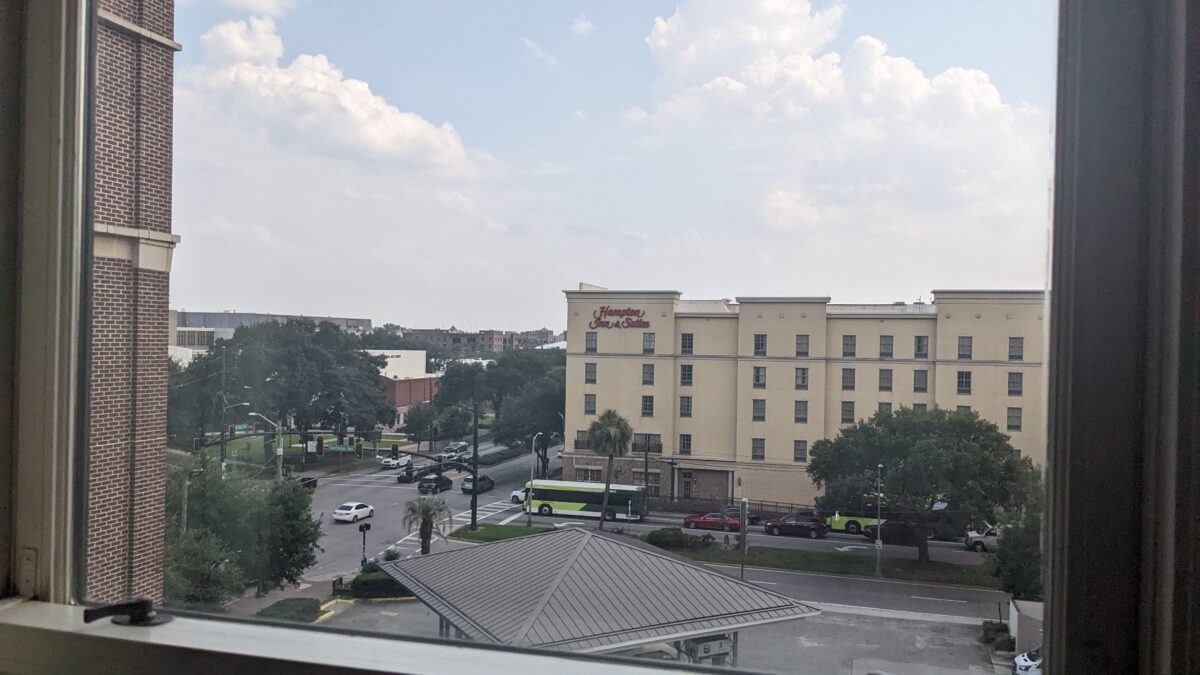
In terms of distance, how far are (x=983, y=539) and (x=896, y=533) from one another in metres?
0.13

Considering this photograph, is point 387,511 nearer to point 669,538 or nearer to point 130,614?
point 130,614

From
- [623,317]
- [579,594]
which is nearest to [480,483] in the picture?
[579,594]

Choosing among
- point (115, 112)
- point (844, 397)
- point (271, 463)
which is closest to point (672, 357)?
point (844, 397)

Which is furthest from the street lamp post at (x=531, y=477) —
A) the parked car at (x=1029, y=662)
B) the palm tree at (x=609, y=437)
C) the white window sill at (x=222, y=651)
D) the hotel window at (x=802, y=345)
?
the parked car at (x=1029, y=662)

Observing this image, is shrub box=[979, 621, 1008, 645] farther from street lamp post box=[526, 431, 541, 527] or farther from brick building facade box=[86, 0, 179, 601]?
brick building facade box=[86, 0, 179, 601]

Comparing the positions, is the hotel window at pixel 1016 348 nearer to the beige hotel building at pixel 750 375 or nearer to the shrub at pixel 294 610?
the beige hotel building at pixel 750 375

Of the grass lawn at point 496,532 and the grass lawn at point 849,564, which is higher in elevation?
the grass lawn at point 849,564

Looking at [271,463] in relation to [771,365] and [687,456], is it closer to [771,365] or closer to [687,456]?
[687,456]

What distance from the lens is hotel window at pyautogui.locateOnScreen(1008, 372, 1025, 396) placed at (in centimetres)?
107

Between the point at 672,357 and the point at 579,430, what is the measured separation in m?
0.23

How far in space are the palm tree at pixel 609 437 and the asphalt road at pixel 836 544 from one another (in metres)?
0.08

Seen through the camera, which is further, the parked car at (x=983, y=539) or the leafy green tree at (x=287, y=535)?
the leafy green tree at (x=287, y=535)

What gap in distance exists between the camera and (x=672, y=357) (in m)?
1.45

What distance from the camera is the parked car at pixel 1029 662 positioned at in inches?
37.7
